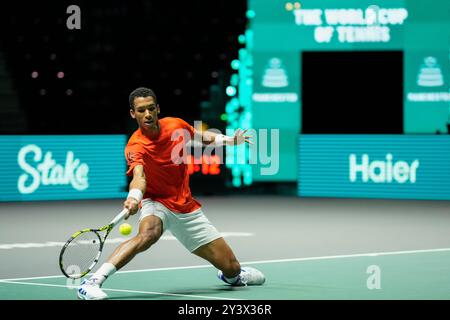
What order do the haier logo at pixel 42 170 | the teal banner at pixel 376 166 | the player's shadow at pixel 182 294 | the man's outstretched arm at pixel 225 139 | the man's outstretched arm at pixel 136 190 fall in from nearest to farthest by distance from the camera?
1. the man's outstretched arm at pixel 136 190
2. the player's shadow at pixel 182 294
3. the man's outstretched arm at pixel 225 139
4. the haier logo at pixel 42 170
5. the teal banner at pixel 376 166

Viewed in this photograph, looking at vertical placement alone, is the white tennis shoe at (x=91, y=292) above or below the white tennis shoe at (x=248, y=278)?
above

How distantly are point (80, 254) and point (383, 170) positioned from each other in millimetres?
12894

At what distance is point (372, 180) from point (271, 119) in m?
5.13

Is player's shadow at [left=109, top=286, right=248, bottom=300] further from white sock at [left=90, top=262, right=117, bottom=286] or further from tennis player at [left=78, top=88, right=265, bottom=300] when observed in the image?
white sock at [left=90, top=262, right=117, bottom=286]

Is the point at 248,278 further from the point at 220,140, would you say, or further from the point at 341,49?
the point at 341,49

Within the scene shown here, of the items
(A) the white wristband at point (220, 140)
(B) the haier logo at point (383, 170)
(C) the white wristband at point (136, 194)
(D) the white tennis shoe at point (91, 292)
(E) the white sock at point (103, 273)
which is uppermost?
(A) the white wristband at point (220, 140)

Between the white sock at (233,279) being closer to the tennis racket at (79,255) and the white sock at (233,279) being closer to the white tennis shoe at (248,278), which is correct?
the white tennis shoe at (248,278)

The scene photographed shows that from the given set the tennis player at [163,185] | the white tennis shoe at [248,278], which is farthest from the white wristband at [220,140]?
the white tennis shoe at [248,278]

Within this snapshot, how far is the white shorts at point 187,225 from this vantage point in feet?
35.8

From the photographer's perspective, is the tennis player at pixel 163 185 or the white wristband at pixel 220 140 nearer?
the tennis player at pixel 163 185

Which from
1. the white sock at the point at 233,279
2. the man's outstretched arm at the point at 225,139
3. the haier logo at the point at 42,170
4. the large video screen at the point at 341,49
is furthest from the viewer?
the large video screen at the point at 341,49

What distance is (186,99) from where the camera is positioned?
96.7ft

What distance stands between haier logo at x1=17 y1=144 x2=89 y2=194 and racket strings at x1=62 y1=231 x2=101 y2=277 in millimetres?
11662

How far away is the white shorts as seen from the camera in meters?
10.9
